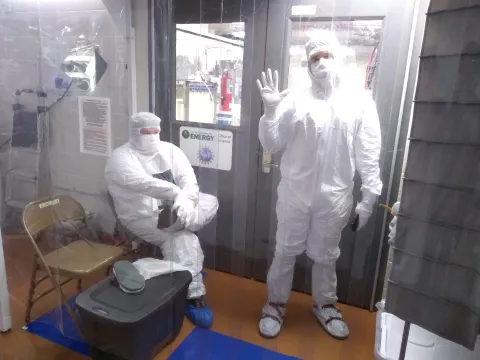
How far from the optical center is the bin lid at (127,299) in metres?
1.34

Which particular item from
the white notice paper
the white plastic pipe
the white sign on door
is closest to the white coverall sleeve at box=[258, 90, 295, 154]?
the white sign on door

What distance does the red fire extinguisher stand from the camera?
5.29 ft

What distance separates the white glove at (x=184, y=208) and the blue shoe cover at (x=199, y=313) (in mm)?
412

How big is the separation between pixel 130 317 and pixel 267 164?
3.20ft

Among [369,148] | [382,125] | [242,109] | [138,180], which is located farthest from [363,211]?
[138,180]

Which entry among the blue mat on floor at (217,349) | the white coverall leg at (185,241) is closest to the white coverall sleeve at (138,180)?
the white coverall leg at (185,241)

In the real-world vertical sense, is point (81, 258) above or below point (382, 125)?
below

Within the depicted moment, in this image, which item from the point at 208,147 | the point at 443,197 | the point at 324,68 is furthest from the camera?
the point at 208,147

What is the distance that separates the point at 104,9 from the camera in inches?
62.7

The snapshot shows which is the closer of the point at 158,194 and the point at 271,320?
the point at 158,194

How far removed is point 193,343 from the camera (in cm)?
163

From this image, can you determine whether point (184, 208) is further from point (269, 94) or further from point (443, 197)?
point (443, 197)

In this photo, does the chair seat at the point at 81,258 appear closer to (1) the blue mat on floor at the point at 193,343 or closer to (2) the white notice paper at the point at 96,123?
(1) the blue mat on floor at the point at 193,343

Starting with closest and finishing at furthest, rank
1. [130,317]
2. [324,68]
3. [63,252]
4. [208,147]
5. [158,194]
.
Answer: [130,317], [324,68], [158,194], [63,252], [208,147]
